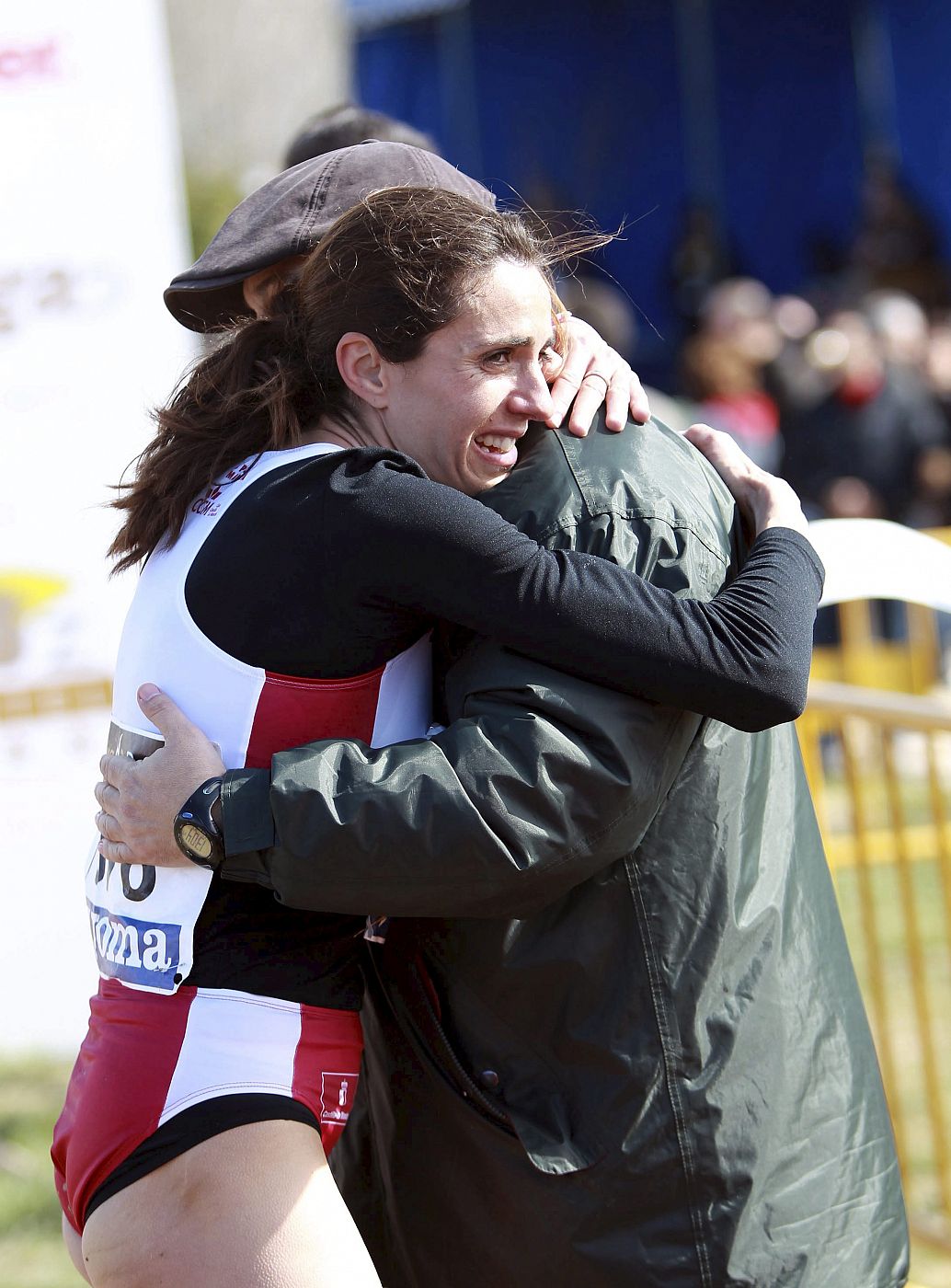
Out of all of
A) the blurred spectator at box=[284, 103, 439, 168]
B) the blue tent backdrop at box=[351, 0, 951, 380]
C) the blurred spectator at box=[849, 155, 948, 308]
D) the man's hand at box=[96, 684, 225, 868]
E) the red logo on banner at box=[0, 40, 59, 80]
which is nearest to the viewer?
the man's hand at box=[96, 684, 225, 868]

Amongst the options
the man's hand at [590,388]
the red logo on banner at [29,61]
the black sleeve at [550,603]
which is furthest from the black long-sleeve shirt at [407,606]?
the red logo on banner at [29,61]

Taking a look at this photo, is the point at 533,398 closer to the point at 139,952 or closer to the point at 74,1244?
the point at 139,952

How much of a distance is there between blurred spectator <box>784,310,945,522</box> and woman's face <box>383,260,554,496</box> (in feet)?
22.0

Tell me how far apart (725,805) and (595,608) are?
0.34 metres

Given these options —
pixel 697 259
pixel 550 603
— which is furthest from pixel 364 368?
pixel 697 259

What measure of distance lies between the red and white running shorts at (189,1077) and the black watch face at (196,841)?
0.17 m

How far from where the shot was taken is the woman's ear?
1.86 m

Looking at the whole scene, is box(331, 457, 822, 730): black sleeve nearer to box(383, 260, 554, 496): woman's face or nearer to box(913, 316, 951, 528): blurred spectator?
box(383, 260, 554, 496): woman's face

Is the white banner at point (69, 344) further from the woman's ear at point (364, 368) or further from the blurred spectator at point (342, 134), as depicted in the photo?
the woman's ear at point (364, 368)

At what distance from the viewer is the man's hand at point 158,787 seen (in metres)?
1.76

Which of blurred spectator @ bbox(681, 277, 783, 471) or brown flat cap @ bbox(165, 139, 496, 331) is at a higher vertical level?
brown flat cap @ bbox(165, 139, 496, 331)

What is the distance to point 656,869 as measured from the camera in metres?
1.81

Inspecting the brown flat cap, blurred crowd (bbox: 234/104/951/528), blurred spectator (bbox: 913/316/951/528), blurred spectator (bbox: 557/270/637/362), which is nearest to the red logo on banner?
blurred spectator (bbox: 557/270/637/362)

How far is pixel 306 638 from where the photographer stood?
175 centimetres
